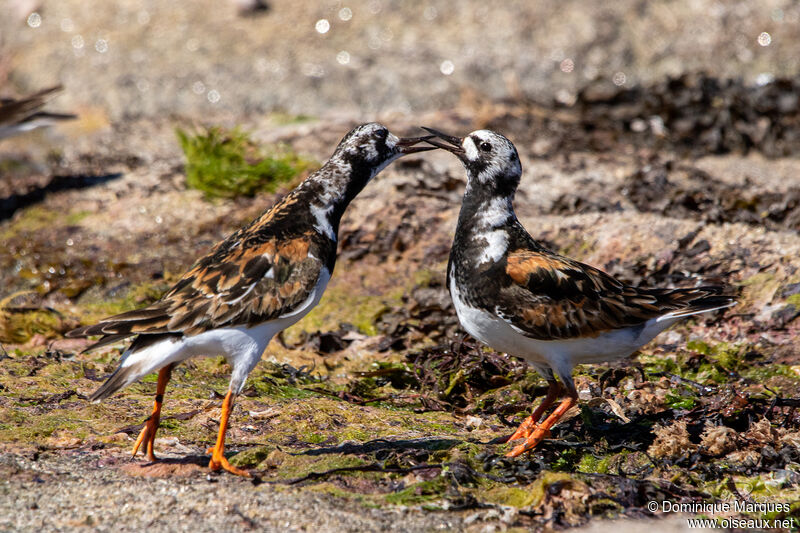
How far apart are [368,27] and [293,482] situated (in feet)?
38.0

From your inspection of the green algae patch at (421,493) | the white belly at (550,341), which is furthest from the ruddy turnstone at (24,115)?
the green algae patch at (421,493)

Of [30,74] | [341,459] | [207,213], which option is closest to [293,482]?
[341,459]

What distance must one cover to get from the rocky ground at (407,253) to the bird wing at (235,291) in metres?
0.87

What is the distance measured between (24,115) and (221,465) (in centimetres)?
916

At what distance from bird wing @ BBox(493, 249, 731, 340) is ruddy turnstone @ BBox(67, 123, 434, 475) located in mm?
1338

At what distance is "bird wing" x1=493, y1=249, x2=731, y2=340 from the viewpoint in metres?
5.92

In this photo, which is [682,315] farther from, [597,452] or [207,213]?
[207,213]

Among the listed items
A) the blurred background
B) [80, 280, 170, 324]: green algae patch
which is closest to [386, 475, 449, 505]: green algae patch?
[80, 280, 170, 324]: green algae patch

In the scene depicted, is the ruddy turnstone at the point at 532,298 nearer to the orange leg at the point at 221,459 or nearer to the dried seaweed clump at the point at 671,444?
the dried seaweed clump at the point at 671,444

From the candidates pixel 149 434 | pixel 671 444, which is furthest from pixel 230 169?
pixel 671 444

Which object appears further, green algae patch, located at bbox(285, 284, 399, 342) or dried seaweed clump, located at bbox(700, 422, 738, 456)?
green algae patch, located at bbox(285, 284, 399, 342)

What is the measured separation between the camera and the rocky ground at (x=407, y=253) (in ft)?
17.3

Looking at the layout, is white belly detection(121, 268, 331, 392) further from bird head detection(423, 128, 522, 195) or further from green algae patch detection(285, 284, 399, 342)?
green algae patch detection(285, 284, 399, 342)
